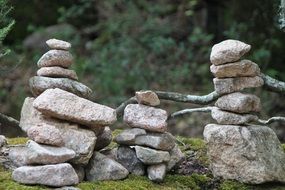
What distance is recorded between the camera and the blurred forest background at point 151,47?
6.31m

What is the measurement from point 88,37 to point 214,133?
18.1 feet

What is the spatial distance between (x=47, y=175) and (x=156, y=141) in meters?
0.55

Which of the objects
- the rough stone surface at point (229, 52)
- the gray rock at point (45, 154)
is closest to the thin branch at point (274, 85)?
the rough stone surface at point (229, 52)

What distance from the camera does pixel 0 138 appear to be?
9.64 feet

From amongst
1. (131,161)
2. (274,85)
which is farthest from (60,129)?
(274,85)

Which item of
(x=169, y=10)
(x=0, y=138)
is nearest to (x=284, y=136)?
(x=169, y=10)

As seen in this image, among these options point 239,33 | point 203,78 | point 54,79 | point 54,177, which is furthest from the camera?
point 203,78

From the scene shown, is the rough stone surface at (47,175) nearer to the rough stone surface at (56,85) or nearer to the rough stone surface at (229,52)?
the rough stone surface at (56,85)

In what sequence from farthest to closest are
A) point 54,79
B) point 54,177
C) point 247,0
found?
point 247,0 → point 54,79 → point 54,177

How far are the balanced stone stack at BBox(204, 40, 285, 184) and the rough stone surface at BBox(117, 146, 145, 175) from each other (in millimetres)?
397

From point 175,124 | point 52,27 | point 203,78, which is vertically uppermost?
point 52,27

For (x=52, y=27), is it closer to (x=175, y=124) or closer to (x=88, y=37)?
(x=88, y=37)

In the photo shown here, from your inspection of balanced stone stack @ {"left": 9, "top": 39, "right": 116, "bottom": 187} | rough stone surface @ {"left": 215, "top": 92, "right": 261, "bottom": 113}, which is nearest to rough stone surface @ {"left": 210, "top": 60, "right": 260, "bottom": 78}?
rough stone surface @ {"left": 215, "top": 92, "right": 261, "bottom": 113}

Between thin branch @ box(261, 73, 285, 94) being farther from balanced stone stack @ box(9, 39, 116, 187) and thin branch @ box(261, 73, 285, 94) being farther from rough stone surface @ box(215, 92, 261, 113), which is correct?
balanced stone stack @ box(9, 39, 116, 187)
